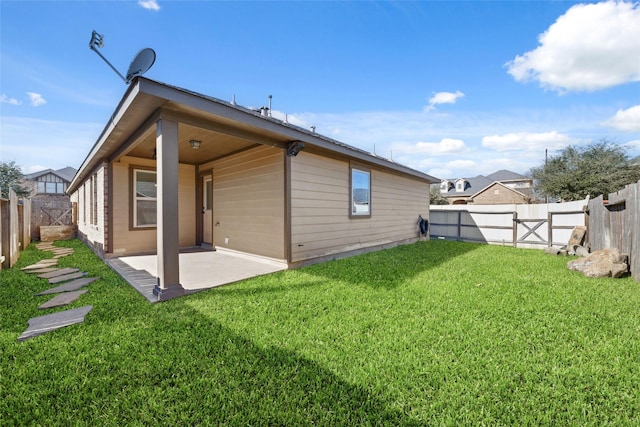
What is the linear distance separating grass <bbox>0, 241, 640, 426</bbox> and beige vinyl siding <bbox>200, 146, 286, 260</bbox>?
6.12 ft

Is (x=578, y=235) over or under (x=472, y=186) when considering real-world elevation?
under

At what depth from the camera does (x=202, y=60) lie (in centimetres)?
709

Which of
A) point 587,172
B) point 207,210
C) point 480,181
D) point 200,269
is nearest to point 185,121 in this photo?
point 200,269

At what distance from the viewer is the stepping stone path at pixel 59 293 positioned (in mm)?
2625

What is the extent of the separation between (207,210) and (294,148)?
12.4 ft

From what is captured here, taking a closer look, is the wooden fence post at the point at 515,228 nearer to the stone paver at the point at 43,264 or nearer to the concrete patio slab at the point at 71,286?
the concrete patio slab at the point at 71,286

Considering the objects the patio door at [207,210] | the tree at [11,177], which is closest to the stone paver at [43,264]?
the patio door at [207,210]

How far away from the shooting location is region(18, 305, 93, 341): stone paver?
250cm

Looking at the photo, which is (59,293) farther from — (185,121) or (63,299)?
(185,121)

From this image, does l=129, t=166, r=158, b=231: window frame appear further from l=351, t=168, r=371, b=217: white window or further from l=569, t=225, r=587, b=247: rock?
l=569, t=225, r=587, b=247: rock

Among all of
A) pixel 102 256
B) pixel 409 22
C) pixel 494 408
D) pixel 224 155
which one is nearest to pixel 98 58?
pixel 224 155

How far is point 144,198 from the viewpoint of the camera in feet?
22.2

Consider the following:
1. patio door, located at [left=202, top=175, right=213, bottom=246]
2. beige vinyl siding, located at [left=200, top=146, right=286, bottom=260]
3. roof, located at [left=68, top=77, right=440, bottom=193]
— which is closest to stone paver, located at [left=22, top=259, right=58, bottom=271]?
roof, located at [left=68, top=77, right=440, bottom=193]

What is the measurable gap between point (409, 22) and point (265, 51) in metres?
4.31
